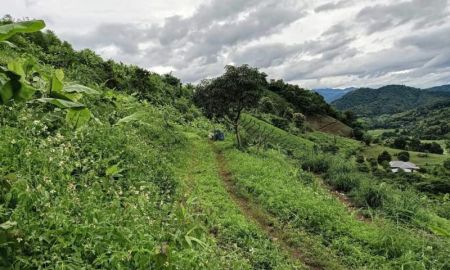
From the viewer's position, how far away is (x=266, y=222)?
498 inches

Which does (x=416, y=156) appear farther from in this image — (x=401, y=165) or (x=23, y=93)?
(x=23, y=93)

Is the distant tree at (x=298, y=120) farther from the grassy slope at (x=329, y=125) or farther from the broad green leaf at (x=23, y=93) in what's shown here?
the broad green leaf at (x=23, y=93)

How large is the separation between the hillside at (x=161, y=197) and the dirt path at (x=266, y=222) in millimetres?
49

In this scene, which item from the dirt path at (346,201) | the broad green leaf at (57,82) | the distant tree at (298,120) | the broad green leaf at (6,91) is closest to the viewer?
the broad green leaf at (6,91)

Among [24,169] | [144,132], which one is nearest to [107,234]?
[24,169]

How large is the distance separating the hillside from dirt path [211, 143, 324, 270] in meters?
0.05

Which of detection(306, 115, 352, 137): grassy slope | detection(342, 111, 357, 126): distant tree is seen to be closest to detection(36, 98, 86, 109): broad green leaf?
detection(306, 115, 352, 137): grassy slope

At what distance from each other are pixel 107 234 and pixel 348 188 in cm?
1645

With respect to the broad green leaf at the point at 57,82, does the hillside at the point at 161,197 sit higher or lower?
lower

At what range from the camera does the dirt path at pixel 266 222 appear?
10.5m

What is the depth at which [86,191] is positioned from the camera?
5.75 metres

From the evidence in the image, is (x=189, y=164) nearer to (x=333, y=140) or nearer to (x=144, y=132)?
(x=144, y=132)

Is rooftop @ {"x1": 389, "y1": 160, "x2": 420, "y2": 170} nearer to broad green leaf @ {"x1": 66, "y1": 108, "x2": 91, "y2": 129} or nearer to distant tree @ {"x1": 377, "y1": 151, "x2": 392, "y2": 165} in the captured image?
distant tree @ {"x1": 377, "y1": 151, "x2": 392, "y2": 165}

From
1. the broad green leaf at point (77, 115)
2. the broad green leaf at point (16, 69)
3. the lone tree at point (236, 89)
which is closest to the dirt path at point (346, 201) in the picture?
the lone tree at point (236, 89)
